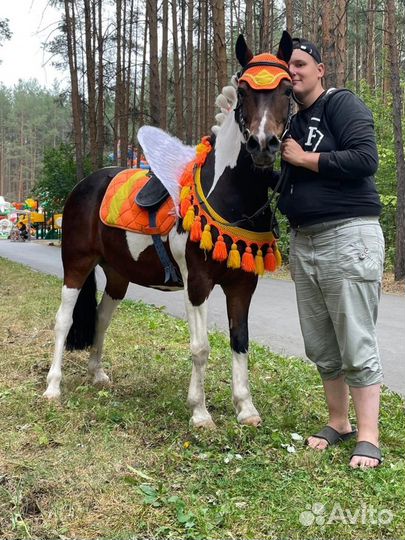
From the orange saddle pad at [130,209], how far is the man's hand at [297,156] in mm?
992

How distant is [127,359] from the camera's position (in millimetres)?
5469

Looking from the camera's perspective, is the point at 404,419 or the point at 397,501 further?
the point at 404,419

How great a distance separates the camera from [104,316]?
493 centimetres

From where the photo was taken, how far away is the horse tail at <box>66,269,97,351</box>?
4840mm

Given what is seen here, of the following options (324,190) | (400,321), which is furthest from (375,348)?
(400,321)

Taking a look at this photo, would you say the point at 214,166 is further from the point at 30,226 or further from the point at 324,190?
the point at 30,226

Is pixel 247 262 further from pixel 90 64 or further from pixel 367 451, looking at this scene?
pixel 90 64

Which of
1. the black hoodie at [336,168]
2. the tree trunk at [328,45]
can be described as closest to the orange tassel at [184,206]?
the black hoodie at [336,168]

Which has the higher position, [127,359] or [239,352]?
[239,352]

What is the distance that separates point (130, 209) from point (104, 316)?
1.20 metres

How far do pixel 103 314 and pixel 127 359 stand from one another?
2.42 ft

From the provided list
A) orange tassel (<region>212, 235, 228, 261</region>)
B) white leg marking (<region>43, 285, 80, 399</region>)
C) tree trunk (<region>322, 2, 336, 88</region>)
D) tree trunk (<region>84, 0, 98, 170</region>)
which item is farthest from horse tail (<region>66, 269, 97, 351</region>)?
tree trunk (<region>84, 0, 98, 170</region>)

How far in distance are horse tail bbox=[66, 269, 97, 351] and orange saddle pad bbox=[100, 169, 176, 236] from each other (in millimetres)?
722

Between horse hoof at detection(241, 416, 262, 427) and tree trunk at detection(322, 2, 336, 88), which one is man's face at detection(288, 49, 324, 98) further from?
tree trunk at detection(322, 2, 336, 88)
